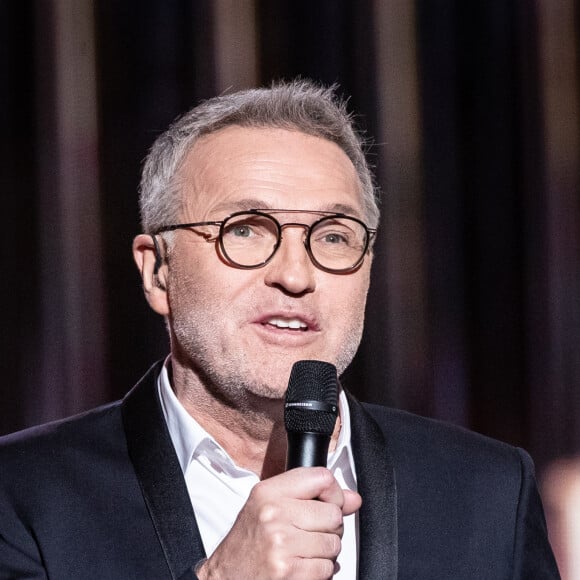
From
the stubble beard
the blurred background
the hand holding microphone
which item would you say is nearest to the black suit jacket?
the stubble beard

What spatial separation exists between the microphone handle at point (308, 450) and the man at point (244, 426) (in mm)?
315

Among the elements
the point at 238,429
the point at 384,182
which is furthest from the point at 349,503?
the point at 384,182

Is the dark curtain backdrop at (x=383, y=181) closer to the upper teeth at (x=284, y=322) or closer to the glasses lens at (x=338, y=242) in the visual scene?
the glasses lens at (x=338, y=242)

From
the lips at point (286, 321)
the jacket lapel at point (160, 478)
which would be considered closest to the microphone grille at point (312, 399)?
the lips at point (286, 321)

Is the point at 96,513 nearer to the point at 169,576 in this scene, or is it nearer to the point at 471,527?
the point at 169,576

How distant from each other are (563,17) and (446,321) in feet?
3.26

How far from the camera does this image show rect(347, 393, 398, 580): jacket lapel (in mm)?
1546

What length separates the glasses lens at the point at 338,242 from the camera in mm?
1647

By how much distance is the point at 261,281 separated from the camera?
160cm

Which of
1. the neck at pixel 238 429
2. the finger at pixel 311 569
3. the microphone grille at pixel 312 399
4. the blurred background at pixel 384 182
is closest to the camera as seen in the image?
the finger at pixel 311 569

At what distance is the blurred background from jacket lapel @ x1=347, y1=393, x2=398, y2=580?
2.32 feet

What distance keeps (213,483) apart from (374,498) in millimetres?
309

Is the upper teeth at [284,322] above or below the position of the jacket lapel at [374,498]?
above

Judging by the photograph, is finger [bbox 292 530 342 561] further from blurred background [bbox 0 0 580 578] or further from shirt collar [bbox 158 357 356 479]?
blurred background [bbox 0 0 580 578]
